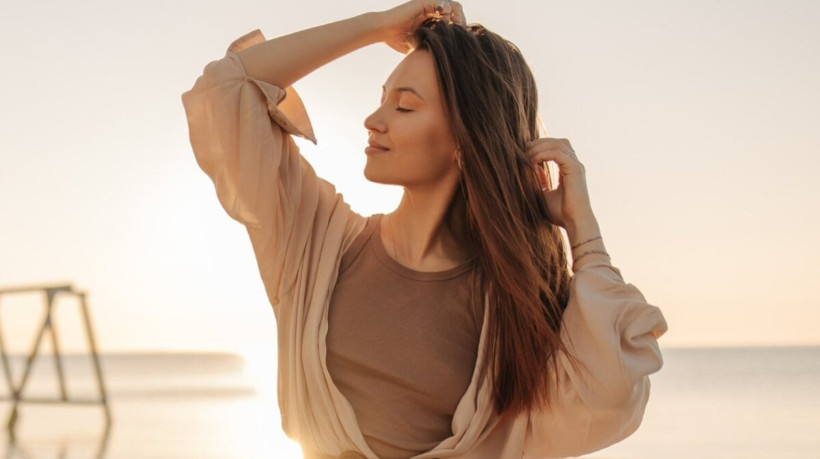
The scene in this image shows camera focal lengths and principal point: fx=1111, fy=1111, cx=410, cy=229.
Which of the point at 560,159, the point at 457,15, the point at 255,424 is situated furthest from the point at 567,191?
the point at 255,424

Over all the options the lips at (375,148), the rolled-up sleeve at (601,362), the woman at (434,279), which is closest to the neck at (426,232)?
the woman at (434,279)

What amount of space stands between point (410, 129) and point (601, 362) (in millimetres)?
504

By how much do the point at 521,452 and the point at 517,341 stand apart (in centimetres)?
21

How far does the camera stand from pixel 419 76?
1905mm

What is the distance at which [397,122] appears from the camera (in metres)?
1.88

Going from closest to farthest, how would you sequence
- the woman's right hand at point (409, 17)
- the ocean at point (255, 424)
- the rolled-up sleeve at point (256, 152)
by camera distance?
the rolled-up sleeve at point (256, 152), the woman's right hand at point (409, 17), the ocean at point (255, 424)

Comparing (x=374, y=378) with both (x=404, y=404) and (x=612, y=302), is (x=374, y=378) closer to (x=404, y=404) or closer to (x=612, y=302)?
(x=404, y=404)

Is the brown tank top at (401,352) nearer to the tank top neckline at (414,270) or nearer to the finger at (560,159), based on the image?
the tank top neckline at (414,270)

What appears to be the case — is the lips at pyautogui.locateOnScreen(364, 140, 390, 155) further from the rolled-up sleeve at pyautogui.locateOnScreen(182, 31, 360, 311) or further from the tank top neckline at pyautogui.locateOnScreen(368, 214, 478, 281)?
the tank top neckline at pyautogui.locateOnScreen(368, 214, 478, 281)

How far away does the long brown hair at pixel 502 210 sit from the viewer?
1.88 metres

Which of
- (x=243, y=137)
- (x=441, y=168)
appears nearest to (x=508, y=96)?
(x=441, y=168)

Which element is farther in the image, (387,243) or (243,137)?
(387,243)

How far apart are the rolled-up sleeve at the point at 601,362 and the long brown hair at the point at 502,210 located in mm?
34

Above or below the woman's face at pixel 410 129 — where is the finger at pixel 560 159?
below
